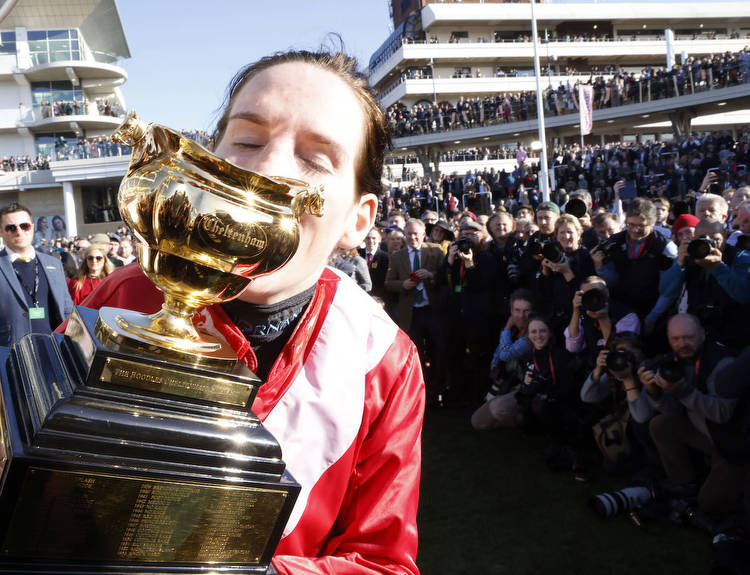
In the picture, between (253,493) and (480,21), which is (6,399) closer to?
(253,493)

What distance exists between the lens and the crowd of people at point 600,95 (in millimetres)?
24047

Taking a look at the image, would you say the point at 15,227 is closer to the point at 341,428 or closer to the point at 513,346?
the point at 513,346

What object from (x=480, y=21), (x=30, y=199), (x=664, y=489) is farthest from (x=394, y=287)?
(x=480, y=21)

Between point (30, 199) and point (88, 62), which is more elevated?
point (88, 62)

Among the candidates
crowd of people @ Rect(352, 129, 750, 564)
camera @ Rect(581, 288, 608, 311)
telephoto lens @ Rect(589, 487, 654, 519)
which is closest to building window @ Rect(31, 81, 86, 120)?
crowd of people @ Rect(352, 129, 750, 564)

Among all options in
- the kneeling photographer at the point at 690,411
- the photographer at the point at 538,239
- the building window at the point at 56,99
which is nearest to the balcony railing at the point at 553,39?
the building window at the point at 56,99

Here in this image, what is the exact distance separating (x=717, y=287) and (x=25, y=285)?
4771mm

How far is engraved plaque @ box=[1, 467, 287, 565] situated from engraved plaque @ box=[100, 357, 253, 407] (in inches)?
4.1

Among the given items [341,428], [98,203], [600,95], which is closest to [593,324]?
[341,428]

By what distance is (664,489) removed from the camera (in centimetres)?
391

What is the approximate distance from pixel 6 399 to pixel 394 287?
577 centimetres

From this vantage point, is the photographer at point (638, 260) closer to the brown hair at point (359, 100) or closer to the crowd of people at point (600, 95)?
the brown hair at point (359, 100)

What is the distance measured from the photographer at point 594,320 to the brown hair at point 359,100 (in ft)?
11.3

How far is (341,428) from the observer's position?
103cm
